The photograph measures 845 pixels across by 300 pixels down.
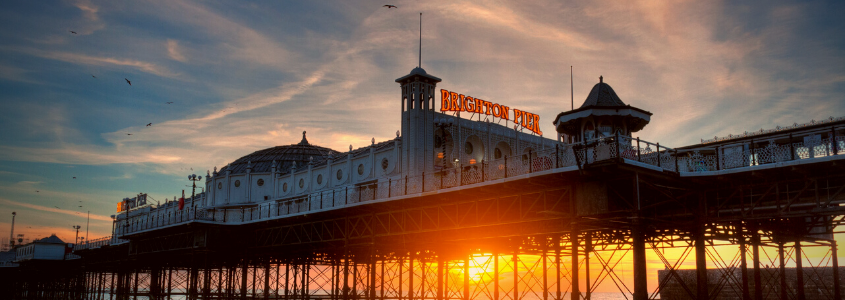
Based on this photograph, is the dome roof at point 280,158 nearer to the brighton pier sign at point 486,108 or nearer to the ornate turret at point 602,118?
the brighton pier sign at point 486,108

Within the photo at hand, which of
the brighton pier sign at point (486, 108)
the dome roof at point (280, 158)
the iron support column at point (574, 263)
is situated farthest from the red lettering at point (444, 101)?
the dome roof at point (280, 158)

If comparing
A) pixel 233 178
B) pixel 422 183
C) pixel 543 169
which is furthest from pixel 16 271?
pixel 543 169

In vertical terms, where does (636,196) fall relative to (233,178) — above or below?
below

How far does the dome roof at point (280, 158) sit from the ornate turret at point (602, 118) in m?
45.5

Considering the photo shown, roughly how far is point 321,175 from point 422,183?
2770 cm

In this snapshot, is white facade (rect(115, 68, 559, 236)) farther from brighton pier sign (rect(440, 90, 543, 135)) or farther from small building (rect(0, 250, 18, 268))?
small building (rect(0, 250, 18, 268))

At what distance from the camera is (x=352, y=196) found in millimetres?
47844

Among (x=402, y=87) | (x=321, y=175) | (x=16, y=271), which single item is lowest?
(x=16, y=271)

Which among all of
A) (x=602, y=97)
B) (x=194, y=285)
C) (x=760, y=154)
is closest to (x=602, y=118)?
(x=602, y=97)

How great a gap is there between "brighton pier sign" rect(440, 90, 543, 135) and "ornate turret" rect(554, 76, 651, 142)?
17506mm

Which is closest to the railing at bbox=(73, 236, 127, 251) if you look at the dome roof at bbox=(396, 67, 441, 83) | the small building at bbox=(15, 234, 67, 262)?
the small building at bbox=(15, 234, 67, 262)

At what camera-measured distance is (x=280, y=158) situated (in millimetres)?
82438

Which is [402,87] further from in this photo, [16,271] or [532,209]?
[16,271]

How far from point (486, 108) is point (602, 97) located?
2149 cm
